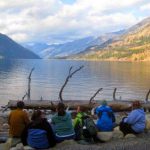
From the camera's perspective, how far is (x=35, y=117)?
1548 centimetres

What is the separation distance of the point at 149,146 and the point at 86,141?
8.73 feet

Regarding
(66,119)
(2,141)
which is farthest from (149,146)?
(2,141)

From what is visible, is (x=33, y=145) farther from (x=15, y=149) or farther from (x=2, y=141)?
(x=2, y=141)

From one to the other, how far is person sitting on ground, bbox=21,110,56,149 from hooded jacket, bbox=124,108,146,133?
4.13m

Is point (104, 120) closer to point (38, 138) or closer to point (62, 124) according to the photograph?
point (62, 124)

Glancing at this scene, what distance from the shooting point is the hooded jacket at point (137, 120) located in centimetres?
1775

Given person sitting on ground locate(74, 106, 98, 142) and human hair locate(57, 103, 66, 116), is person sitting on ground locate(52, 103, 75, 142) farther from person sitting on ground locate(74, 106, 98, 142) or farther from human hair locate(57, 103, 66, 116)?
person sitting on ground locate(74, 106, 98, 142)

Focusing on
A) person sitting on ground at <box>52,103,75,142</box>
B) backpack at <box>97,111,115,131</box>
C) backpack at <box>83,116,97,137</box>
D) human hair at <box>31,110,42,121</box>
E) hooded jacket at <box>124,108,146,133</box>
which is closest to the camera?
human hair at <box>31,110,42,121</box>

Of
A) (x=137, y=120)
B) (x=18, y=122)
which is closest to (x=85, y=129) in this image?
(x=137, y=120)

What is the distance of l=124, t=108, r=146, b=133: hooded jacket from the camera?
17.8 meters

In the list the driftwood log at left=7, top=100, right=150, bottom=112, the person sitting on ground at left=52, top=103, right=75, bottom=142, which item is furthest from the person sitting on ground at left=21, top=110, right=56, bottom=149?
the driftwood log at left=7, top=100, right=150, bottom=112

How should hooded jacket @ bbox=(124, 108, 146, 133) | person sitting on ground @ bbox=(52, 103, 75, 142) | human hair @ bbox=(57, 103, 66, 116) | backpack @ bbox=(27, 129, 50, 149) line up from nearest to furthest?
1. backpack @ bbox=(27, 129, 50, 149)
2. human hair @ bbox=(57, 103, 66, 116)
3. person sitting on ground @ bbox=(52, 103, 75, 142)
4. hooded jacket @ bbox=(124, 108, 146, 133)

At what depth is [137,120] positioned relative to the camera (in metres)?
17.8

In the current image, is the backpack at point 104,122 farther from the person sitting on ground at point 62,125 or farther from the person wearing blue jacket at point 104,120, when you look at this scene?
the person sitting on ground at point 62,125
